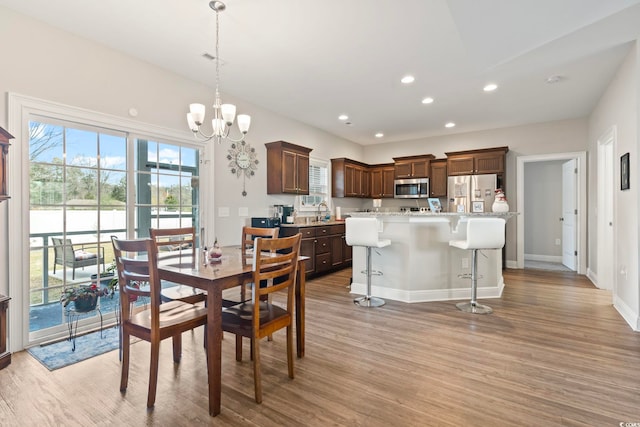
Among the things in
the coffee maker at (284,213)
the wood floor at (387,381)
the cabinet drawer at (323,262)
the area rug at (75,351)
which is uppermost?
the coffee maker at (284,213)

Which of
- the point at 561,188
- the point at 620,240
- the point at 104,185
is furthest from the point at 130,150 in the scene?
the point at 561,188

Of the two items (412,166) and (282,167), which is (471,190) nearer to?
(412,166)

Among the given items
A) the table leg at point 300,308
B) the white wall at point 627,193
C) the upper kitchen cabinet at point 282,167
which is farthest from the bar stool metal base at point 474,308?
the upper kitchen cabinet at point 282,167

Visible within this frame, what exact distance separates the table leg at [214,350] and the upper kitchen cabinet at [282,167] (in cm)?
348

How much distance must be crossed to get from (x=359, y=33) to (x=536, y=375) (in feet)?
10.6

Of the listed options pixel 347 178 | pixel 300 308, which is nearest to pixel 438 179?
pixel 347 178

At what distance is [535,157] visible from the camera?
6191mm

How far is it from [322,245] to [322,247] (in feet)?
0.12

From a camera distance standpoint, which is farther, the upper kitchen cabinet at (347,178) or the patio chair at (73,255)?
the upper kitchen cabinet at (347,178)

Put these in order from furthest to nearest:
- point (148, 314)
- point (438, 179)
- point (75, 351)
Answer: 1. point (438, 179)
2. point (75, 351)
3. point (148, 314)

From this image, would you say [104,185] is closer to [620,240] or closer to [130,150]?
[130,150]

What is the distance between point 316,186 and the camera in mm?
6727

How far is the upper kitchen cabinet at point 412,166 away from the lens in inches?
279

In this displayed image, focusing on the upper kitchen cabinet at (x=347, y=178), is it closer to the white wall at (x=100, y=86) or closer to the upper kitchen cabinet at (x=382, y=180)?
the upper kitchen cabinet at (x=382, y=180)
